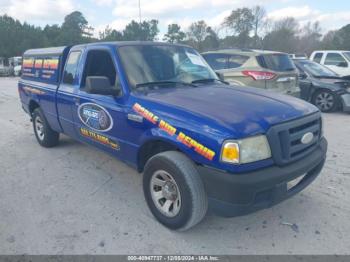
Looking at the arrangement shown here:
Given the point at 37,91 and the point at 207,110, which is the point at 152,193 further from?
the point at 37,91

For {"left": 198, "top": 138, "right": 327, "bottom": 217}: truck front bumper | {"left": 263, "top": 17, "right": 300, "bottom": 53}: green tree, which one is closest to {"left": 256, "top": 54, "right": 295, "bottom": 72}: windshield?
{"left": 198, "top": 138, "right": 327, "bottom": 217}: truck front bumper

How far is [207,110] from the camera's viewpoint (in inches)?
112

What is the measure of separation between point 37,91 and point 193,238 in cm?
405

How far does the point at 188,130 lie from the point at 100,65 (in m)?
1.93

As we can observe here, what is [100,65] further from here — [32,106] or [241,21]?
[241,21]

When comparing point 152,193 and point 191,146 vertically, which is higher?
point 191,146

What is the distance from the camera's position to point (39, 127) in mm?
5941

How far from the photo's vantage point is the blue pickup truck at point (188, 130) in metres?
2.60

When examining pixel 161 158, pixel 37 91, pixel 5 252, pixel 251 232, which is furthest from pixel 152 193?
pixel 37 91

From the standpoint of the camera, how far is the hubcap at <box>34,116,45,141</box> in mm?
5816

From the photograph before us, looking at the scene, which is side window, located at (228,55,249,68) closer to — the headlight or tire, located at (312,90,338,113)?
tire, located at (312,90,338,113)

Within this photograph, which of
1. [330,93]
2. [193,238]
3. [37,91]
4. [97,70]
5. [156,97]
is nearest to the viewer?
[193,238]

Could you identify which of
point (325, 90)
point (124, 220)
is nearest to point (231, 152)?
point (124, 220)

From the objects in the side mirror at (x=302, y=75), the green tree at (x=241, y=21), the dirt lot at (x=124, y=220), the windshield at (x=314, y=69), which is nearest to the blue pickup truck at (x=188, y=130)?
the dirt lot at (x=124, y=220)
